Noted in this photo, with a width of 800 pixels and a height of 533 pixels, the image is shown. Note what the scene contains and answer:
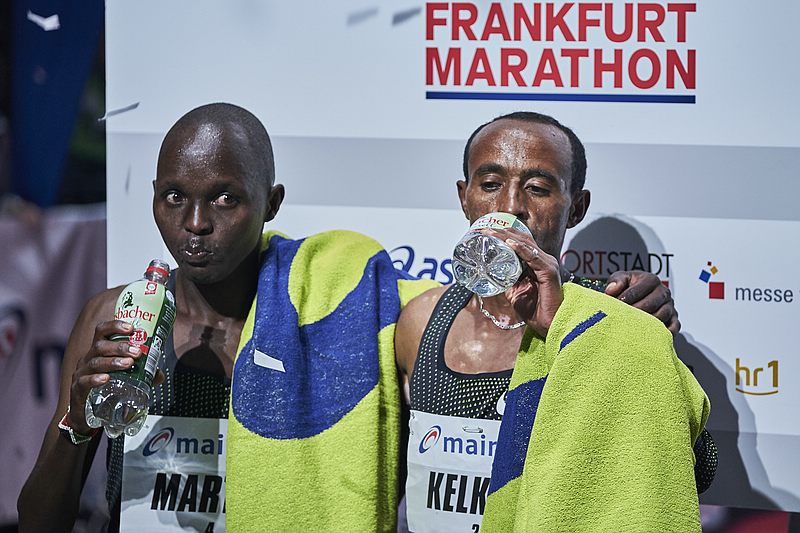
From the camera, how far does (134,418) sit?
1.29m

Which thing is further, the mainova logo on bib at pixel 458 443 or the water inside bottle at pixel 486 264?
the mainova logo on bib at pixel 458 443

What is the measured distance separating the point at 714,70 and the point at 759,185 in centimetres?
20

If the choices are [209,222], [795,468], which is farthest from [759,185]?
[209,222]

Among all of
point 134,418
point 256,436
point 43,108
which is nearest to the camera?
point 134,418

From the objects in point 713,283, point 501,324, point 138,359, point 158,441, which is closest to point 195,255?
point 138,359

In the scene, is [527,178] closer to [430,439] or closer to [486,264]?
[486,264]

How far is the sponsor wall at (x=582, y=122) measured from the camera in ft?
5.12

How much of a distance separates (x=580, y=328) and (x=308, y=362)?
1.55ft

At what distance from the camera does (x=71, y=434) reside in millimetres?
1390

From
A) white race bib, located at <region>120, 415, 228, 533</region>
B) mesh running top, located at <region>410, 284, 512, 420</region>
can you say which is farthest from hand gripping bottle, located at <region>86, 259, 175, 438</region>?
mesh running top, located at <region>410, 284, 512, 420</region>

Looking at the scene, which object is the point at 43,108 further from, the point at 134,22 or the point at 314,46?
the point at 314,46

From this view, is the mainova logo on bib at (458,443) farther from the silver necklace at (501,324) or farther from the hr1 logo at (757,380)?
the hr1 logo at (757,380)

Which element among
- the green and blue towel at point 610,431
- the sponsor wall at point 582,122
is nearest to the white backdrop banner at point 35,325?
the sponsor wall at point 582,122

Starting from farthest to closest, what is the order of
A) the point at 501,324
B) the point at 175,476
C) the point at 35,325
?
the point at 35,325, the point at 175,476, the point at 501,324
